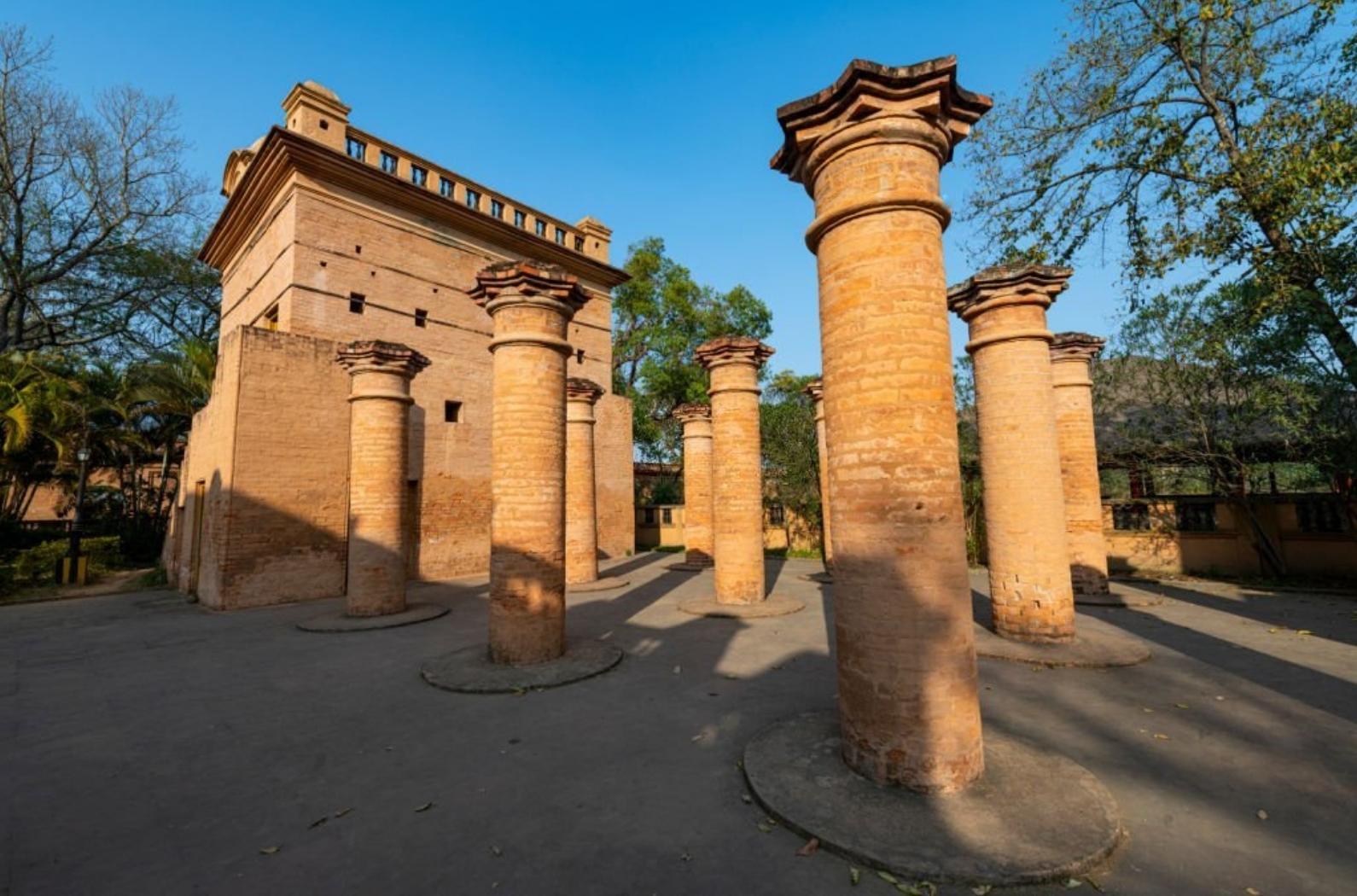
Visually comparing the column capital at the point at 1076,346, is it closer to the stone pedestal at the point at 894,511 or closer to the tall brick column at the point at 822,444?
the tall brick column at the point at 822,444

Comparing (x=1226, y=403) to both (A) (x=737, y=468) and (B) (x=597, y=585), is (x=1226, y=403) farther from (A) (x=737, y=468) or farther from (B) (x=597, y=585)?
(B) (x=597, y=585)

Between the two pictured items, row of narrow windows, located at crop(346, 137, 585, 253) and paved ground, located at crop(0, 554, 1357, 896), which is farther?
row of narrow windows, located at crop(346, 137, 585, 253)

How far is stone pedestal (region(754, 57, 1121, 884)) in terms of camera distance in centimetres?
364

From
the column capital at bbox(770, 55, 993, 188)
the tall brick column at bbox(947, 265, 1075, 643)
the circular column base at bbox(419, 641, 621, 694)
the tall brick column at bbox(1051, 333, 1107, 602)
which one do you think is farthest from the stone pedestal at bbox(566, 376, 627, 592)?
the column capital at bbox(770, 55, 993, 188)

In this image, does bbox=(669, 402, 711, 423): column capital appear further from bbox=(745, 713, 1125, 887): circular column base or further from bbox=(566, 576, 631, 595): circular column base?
bbox=(745, 713, 1125, 887): circular column base

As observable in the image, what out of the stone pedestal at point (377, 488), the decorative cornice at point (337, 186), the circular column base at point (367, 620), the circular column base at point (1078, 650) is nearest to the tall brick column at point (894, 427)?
the circular column base at point (1078, 650)

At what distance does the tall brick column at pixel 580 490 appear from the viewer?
1380 cm

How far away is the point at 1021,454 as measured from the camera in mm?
7414

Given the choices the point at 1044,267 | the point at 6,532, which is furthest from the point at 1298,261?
the point at 6,532

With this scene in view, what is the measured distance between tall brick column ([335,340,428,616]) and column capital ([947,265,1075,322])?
9.42 meters

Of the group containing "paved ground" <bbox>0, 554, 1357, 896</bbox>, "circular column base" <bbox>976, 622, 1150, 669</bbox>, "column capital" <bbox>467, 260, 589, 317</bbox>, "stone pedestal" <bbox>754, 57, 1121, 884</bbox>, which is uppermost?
"column capital" <bbox>467, 260, 589, 317</bbox>

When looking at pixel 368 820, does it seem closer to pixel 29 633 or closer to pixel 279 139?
pixel 29 633

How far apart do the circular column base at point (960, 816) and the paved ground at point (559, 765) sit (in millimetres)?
130

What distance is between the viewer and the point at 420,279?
630 inches
